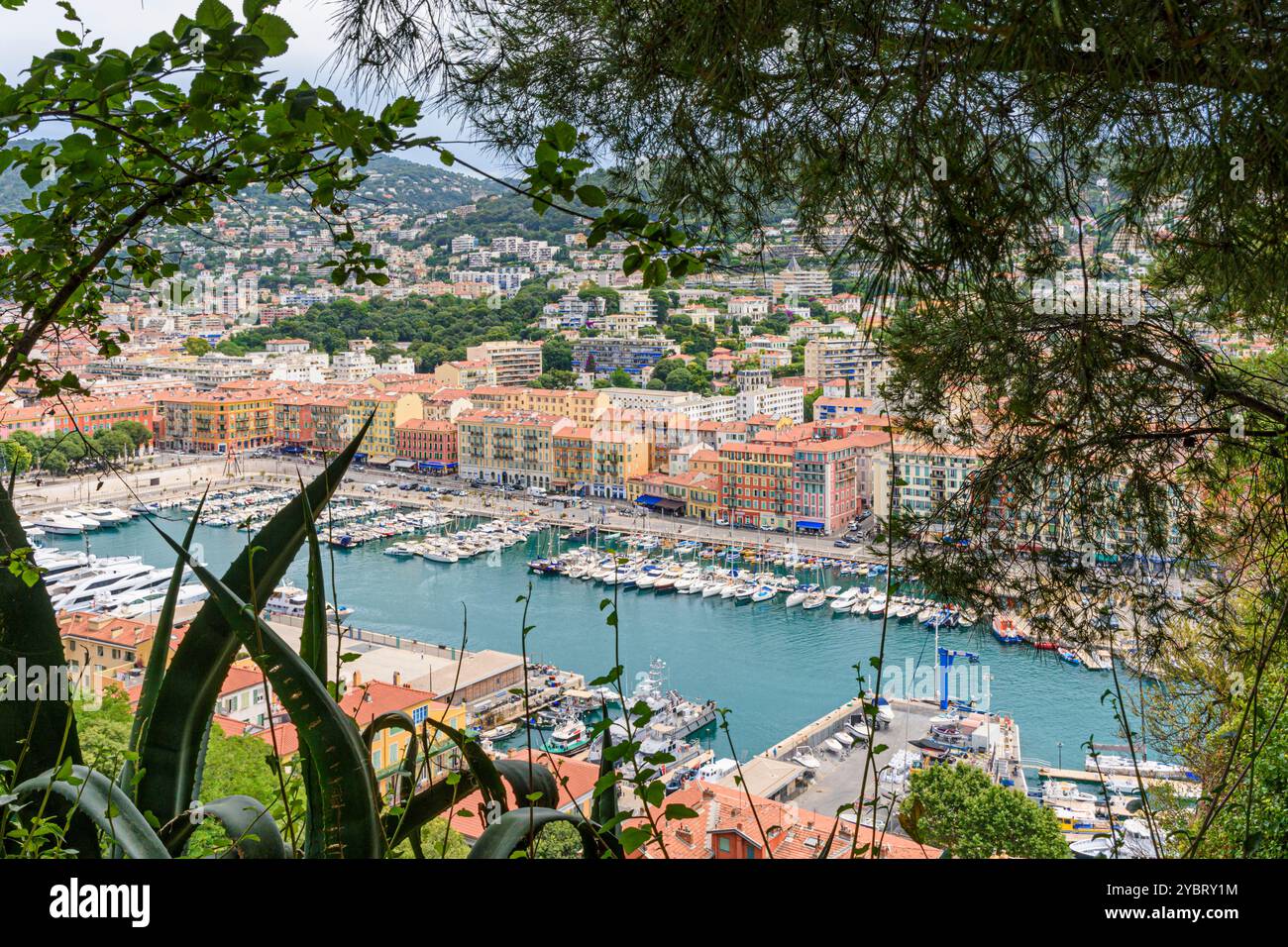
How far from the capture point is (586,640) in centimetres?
1215

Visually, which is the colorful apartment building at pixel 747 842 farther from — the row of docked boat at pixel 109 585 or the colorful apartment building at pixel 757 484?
the colorful apartment building at pixel 757 484

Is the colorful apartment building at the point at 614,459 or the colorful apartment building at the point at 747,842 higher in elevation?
the colorful apartment building at the point at 747,842

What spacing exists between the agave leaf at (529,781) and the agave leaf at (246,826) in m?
0.14

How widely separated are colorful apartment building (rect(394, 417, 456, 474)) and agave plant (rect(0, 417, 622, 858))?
14593mm

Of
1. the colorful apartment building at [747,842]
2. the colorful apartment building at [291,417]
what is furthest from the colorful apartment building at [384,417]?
the colorful apartment building at [747,842]

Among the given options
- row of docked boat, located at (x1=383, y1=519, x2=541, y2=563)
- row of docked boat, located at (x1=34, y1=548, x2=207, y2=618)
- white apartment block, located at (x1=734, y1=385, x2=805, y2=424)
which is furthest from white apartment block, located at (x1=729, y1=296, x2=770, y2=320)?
row of docked boat, located at (x1=34, y1=548, x2=207, y2=618)

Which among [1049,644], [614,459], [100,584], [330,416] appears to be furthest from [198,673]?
[614,459]

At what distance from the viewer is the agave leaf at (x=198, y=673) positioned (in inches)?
25.0

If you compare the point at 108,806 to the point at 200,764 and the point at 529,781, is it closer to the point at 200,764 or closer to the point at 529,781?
the point at 200,764

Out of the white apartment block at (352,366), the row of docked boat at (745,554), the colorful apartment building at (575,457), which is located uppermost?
the white apartment block at (352,366)

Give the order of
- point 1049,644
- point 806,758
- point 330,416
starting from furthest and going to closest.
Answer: point 330,416, point 806,758, point 1049,644

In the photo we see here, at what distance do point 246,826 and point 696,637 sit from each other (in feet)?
39.9

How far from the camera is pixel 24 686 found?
26.4 inches
